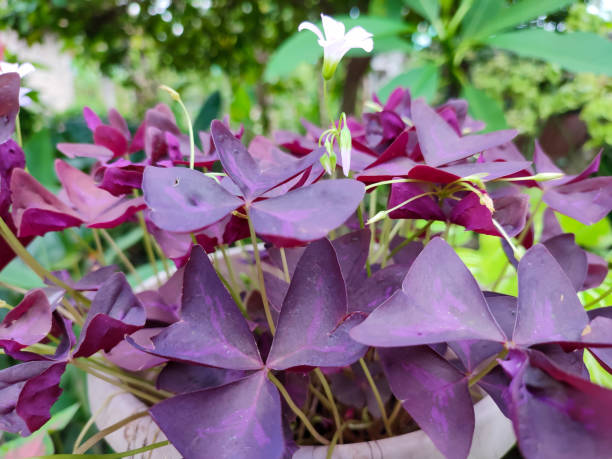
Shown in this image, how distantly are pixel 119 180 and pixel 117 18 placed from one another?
4.33ft

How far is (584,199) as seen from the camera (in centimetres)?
27

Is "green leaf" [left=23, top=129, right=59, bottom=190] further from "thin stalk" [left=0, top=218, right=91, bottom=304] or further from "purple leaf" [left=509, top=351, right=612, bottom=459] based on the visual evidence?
"purple leaf" [left=509, top=351, right=612, bottom=459]

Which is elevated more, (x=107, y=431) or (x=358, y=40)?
(x=358, y=40)

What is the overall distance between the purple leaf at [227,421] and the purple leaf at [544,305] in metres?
0.10

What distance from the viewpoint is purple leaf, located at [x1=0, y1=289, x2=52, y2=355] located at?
20cm

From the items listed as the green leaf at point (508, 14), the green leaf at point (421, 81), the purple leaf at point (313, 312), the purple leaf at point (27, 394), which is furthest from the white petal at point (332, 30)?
the green leaf at point (508, 14)

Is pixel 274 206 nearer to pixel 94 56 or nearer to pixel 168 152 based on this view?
pixel 168 152

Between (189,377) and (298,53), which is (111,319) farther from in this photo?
(298,53)

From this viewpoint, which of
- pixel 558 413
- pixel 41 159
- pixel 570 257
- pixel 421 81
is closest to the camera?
pixel 558 413

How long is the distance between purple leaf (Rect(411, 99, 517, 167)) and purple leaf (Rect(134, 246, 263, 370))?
0.40 ft

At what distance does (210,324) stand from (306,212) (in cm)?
7

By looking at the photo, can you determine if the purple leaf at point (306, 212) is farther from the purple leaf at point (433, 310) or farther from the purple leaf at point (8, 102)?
the purple leaf at point (8, 102)

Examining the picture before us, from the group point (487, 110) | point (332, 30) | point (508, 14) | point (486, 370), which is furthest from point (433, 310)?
point (508, 14)

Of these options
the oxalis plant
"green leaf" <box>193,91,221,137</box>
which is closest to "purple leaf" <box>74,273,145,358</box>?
the oxalis plant
